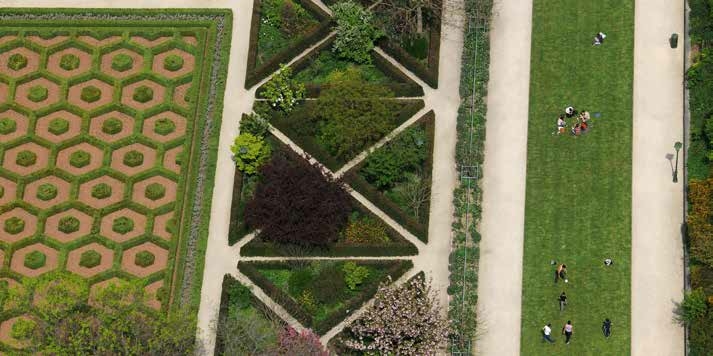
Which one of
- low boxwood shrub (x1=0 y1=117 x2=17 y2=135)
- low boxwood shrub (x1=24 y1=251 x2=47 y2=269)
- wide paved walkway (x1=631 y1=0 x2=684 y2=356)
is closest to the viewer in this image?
wide paved walkway (x1=631 y1=0 x2=684 y2=356)

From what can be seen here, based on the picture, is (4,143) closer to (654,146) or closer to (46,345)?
(46,345)

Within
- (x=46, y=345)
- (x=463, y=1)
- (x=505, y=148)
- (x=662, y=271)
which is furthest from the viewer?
(x=463, y=1)

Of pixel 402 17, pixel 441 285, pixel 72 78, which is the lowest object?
pixel 441 285

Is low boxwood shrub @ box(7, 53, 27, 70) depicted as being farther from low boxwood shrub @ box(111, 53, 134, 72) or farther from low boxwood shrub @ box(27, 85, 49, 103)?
low boxwood shrub @ box(111, 53, 134, 72)

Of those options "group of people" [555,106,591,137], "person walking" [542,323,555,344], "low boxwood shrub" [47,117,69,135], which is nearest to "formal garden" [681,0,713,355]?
"group of people" [555,106,591,137]

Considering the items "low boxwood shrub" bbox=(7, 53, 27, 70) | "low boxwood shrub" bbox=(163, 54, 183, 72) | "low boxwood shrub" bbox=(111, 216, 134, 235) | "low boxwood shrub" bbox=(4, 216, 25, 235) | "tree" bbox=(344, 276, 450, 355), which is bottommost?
"tree" bbox=(344, 276, 450, 355)

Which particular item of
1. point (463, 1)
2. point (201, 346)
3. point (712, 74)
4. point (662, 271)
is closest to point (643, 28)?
point (712, 74)

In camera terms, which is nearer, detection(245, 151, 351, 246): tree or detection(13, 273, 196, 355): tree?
detection(13, 273, 196, 355): tree
